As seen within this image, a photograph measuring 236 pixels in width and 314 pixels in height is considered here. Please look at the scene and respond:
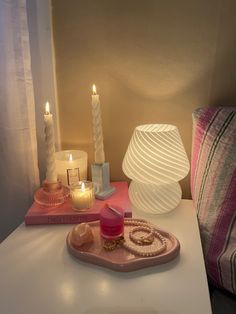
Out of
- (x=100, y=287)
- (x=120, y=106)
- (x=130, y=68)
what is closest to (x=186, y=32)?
(x=130, y=68)

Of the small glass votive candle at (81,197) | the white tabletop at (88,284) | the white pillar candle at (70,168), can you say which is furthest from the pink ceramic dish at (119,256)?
the white pillar candle at (70,168)

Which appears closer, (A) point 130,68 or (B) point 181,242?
Answer: (B) point 181,242

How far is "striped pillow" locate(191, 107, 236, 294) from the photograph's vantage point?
767 mm

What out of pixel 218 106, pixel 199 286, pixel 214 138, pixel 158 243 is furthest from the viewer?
pixel 218 106

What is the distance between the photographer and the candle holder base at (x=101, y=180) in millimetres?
931

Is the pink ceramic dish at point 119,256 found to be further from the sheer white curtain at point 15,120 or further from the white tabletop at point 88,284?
the sheer white curtain at point 15,120

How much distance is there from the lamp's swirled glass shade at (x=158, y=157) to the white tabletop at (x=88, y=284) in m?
0.18

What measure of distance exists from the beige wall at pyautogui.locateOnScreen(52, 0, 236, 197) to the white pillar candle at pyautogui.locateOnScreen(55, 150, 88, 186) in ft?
0.45

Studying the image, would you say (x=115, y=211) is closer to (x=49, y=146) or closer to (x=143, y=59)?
(x=49, y=146)

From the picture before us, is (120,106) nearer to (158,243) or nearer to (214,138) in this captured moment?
(214,138)

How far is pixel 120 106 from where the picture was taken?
1.02m

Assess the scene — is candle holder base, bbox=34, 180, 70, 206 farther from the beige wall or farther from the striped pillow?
the striped pillow

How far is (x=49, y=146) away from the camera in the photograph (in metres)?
0.86

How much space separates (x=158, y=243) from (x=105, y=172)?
0.30 metres
